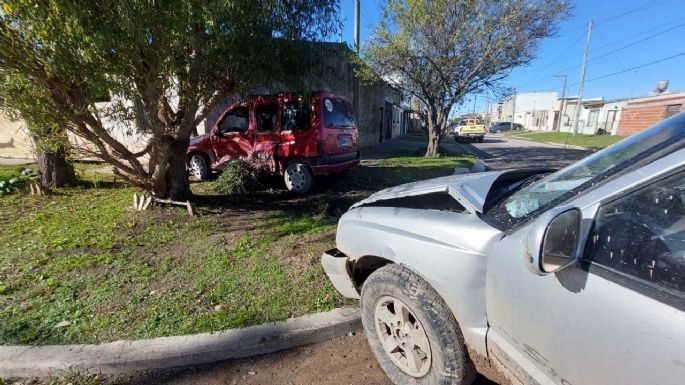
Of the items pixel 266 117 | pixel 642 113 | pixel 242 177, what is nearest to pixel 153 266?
pixel 242 177

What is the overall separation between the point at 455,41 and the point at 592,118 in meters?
35.0

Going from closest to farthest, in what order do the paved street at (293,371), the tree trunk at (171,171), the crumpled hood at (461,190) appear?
the crumpled hood at (461,190) → the paved street at (293,371) → the tree trunk at (171,171)

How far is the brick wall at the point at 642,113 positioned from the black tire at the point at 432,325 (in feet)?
108

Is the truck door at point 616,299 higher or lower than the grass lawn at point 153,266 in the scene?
higher

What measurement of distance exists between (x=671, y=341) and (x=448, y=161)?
12.2m

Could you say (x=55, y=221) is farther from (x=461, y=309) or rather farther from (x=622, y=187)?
(x=622, y=187)

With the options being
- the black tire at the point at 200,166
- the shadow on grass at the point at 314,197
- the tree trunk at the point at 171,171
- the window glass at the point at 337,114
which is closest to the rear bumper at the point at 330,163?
the shadow on grass at the point at 314,197

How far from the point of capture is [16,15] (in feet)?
10.5

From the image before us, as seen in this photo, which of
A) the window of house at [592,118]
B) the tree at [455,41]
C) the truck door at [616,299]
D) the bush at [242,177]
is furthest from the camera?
the window of house at [592,118]

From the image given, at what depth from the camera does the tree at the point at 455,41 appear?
11.0 meters

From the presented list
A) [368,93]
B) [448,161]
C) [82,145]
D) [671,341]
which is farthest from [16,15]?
[368,93]

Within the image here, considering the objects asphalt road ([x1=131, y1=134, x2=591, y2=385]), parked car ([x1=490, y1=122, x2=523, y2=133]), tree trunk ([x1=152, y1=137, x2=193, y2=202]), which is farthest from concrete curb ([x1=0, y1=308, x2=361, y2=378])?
parked car ([x1=490, y1=122, x2=523, y2=133])

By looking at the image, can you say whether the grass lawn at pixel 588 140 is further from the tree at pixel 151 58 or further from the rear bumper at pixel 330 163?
the tree at pixel 151 58

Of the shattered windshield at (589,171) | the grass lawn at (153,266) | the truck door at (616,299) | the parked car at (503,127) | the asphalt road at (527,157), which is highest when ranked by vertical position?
the shattered windshield at (589,171)
